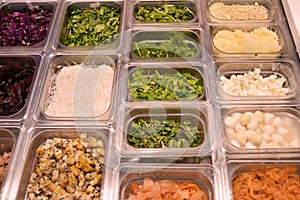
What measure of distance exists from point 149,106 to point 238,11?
116 cm

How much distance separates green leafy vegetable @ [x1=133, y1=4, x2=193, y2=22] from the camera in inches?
109

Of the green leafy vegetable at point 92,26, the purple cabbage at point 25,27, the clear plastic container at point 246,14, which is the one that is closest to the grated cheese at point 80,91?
the green leafy vegetable at point 92,26

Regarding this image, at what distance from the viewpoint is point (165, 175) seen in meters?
2.05

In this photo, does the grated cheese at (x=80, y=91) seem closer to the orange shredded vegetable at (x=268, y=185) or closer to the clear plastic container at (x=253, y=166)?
the clear plastic container at (x=253, y=166)

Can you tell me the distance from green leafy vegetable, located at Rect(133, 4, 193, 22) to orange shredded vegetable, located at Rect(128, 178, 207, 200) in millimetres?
1328

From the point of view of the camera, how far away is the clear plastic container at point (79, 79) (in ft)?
7.26

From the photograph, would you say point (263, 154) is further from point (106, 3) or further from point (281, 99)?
point (106, 3)

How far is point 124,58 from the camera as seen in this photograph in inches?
98.3

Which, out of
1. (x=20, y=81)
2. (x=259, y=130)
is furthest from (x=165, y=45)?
(x=20, y=81)

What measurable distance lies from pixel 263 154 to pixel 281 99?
1.45ft

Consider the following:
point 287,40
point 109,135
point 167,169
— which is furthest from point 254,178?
point 287,40

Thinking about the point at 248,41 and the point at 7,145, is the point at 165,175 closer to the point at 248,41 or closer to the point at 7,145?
the point at 7,145

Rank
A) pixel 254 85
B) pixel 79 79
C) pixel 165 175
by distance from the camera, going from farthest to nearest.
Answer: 1. pixel 79 79
2. pixel 254 85
3. pixel 165 175

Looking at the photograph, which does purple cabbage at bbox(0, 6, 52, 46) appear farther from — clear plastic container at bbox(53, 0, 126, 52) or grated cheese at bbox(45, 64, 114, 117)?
grated cheese at bbox(45, 64, 114, 117)
